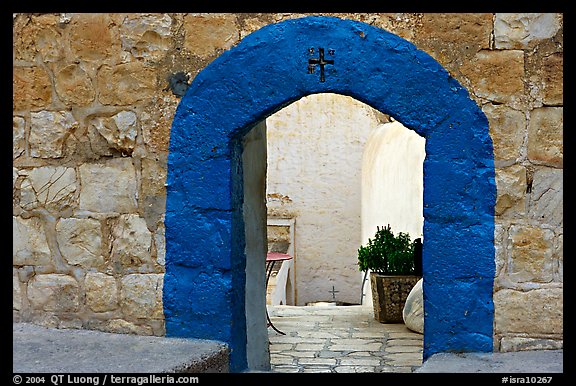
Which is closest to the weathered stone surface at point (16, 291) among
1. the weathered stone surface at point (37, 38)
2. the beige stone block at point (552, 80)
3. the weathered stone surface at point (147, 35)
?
the weathered stone surface at point (37, 38)

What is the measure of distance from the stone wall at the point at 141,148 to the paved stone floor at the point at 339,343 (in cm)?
125

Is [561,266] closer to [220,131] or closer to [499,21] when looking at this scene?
[499,21]

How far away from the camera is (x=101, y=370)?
9.87 ft

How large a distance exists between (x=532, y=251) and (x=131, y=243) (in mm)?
1826

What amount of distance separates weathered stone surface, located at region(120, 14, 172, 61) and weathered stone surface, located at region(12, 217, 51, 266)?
3.15 feet

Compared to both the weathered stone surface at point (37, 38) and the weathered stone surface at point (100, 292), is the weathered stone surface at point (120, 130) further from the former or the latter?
the weathered stone surface at point (100, 292)

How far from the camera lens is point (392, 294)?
5.91m

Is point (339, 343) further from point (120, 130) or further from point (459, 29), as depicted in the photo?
point (459, 29)

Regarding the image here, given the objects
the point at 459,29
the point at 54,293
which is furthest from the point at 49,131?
the point at 459,29

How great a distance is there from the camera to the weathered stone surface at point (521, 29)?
3307 mm

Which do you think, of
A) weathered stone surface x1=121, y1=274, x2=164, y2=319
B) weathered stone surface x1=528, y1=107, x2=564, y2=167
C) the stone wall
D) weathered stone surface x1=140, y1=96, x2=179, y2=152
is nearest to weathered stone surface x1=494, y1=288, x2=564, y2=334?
the stone wall

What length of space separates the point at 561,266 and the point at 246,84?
5.29 ft

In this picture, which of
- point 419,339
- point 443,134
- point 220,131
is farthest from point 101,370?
point 419,339

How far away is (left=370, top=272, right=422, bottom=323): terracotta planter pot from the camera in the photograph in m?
5.90
